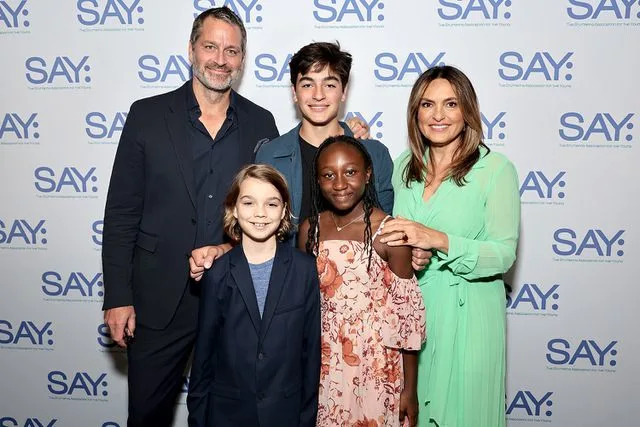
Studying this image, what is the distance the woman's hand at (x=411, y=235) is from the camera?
186 centimetres

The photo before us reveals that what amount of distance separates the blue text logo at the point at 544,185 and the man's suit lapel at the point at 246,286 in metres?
1.84

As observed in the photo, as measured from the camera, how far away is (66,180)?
3.23 m

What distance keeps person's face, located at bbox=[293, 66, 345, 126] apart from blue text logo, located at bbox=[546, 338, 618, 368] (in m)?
1.96

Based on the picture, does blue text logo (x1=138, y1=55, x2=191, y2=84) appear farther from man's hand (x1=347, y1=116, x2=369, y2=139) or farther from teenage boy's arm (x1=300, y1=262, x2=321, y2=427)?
teenage boy's arm (x1=300, y1=262, x2=321, y2=427)

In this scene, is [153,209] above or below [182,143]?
below

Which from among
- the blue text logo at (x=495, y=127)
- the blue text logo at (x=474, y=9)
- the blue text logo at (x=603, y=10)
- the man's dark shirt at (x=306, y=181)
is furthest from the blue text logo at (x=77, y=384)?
the blue text logo at (x=603, y=10)

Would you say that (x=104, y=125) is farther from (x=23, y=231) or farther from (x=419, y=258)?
(x=419, y=258)

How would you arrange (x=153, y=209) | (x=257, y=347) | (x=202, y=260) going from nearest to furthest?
1. (x=257, y=347)
2. (x=202, y=260)
3. (x=153, y=209)

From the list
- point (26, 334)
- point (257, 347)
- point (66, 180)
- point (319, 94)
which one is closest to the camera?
point (257, 347)

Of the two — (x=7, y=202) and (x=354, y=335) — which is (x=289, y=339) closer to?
(x=354, y=335)

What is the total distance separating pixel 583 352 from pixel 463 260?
1.70m

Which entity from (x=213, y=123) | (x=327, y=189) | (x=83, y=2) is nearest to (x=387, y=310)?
(x=327, y=189)

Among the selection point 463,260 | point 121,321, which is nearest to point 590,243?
point 463,260

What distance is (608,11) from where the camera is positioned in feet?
9.54
